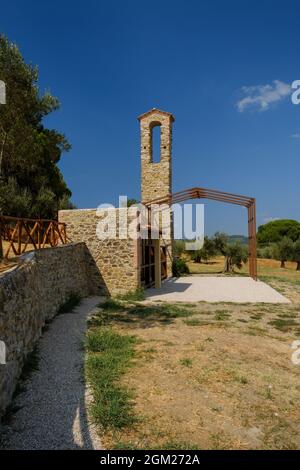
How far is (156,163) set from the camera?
64.0 feet

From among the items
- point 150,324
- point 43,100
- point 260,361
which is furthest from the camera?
point 43,100

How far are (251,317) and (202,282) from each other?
8057 millimetres

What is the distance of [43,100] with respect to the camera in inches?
495

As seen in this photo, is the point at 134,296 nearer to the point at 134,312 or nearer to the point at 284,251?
the point at 134,312

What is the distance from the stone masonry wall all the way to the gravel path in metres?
6.23

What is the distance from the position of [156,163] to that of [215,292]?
901cm

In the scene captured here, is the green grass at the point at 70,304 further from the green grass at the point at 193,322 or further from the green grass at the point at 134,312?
the green grass at the point at 193,322

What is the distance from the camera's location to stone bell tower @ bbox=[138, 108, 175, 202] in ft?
63.1

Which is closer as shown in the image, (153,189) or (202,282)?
(202,282)

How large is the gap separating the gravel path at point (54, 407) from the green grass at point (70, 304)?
121 inches

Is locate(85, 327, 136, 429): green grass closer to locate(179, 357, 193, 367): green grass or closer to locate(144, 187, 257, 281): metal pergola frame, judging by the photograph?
locate(179, 357, 193, 367): green grass
